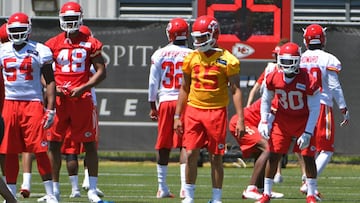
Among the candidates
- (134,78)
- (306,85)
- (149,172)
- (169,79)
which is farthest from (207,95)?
(134,78)

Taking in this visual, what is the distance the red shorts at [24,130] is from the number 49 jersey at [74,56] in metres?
0.82

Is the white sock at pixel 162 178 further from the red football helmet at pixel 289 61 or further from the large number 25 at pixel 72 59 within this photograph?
the red football helmet at pixel 289 61

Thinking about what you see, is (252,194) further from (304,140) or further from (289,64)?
(289,64)

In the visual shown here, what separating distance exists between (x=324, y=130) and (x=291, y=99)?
6.15ft

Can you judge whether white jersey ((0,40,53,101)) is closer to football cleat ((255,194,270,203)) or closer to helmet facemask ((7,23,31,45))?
helmet facemask ((7,23,31,45))

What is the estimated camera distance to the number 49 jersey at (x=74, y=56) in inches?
517

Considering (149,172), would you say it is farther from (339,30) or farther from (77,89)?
(77,89)

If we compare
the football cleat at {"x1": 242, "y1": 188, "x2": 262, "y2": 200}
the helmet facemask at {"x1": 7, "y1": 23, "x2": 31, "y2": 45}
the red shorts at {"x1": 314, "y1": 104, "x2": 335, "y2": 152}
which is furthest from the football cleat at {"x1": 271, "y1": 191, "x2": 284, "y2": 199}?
the helmet facemask at {"x1": 7, "y1": 23, "x2": 31, "y2": 45}

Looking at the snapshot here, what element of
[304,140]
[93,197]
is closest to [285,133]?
[304,140]

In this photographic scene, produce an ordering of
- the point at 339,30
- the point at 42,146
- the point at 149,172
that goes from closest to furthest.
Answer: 1. the point at 42,146
2. the point at 149,172
3. the point at 339,30

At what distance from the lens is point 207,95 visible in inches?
501

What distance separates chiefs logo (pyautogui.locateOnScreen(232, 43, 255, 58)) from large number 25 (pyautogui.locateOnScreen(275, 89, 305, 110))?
25.1 feet

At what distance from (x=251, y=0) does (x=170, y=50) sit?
594cm

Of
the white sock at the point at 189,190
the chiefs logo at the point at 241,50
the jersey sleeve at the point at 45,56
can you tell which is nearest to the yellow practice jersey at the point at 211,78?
the white sock at the point at 189,190
